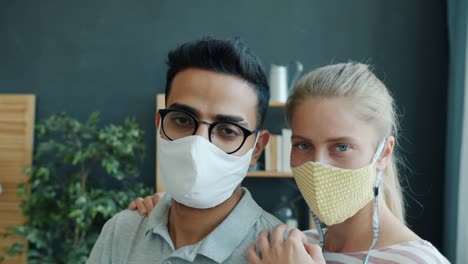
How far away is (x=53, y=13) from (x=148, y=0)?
70 cm

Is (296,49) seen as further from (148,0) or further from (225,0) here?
(148,0)

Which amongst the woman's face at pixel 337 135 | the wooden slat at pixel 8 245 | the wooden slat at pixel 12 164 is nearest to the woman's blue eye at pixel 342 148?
the woman's face at pixel 337 135

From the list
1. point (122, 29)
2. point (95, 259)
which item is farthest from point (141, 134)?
point (95, 259)

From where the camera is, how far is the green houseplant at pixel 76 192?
315 cm

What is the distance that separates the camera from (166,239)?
1.36 m

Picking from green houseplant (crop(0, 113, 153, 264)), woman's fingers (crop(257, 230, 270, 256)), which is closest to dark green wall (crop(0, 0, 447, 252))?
green houseplant (crop(0, 113, 153, 264))

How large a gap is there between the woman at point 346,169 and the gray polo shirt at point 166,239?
2.9 inches

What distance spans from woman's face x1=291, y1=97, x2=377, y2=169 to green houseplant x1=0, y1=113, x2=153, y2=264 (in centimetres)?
202

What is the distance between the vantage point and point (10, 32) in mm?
3818

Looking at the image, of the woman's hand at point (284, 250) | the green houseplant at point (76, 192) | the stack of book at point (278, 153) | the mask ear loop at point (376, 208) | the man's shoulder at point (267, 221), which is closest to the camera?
the woman's hand at point (284, 250)

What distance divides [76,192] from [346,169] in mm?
2334

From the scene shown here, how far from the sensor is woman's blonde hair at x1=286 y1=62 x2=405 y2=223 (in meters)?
1.32

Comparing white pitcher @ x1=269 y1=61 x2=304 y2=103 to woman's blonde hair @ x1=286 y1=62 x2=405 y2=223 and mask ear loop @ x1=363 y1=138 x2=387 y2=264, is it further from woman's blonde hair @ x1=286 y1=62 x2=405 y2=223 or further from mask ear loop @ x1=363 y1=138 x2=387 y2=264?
mask ear loop @ x1=363 y1=138 x2=387 y2=264

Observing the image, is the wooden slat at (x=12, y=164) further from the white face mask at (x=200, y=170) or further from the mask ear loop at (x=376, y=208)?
the mask ear loop at (x=376, y=208)
